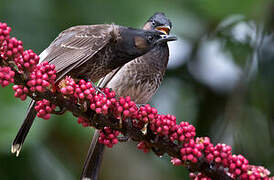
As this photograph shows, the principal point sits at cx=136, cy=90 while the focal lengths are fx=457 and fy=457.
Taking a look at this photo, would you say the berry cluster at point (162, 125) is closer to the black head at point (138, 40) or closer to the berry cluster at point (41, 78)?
the berry cluster at point (41, 78)

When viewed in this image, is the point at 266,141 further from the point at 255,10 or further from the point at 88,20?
the point at 88,20

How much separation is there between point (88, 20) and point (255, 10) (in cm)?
151

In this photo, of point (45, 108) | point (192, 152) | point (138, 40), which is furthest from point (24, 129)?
point (192, 152)

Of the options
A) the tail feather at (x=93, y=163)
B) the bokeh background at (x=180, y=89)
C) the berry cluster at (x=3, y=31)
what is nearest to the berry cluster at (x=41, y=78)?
the berry cluster at (x=3, y=31)

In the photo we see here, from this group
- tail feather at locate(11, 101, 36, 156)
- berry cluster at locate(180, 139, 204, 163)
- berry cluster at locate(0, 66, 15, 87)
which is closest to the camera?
berry cluster at locate(0, 66, 15, 87)

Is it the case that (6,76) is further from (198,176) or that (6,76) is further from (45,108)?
(198,176)

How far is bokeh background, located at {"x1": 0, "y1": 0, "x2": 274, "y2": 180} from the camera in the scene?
3758 millimetres

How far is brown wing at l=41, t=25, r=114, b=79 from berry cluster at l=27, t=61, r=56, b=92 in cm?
51

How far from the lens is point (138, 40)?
8.52 feet

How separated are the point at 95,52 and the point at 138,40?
26cm

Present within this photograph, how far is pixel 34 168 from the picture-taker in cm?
409

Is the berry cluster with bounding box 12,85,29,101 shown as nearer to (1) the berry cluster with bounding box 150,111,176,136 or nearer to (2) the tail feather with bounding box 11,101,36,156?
(1) the berry cluster with bounding box 150,111,176,136

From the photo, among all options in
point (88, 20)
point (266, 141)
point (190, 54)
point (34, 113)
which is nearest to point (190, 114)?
point (190, 54)

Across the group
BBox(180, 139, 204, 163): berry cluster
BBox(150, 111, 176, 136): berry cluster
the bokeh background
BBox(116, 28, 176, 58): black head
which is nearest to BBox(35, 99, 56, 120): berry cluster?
BBox(150, 111, 176, 136): berry cluster
